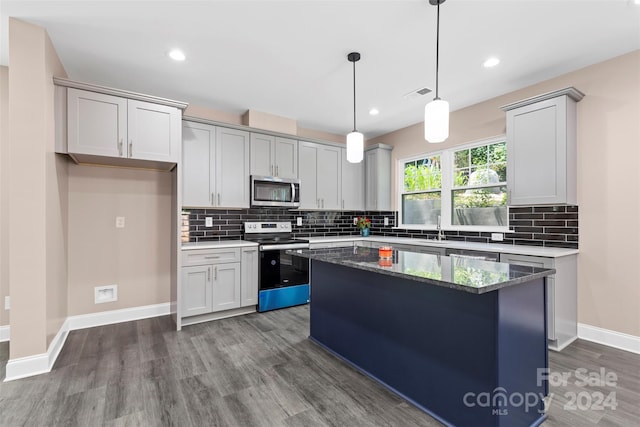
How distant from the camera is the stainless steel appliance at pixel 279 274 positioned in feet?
12.5

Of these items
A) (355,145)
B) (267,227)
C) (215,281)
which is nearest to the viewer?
(355,145)

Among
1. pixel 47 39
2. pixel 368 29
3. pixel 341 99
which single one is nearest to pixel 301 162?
pixel 341 99

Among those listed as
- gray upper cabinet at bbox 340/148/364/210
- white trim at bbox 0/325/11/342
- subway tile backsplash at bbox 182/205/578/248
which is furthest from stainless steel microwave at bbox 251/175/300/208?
white trim at bbox 0/325/11/342

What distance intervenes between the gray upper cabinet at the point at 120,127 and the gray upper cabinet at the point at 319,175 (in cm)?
187

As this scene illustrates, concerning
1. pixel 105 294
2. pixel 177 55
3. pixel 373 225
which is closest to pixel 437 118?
pixel 177 55

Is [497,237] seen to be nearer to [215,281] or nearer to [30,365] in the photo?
[215,281]

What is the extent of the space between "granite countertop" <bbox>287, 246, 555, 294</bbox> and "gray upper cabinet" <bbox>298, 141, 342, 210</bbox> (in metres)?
2.35

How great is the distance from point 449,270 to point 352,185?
3.48m

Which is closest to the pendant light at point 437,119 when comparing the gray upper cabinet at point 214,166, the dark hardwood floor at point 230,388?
the dark hardwood floor at point 230,388

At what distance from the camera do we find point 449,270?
178 centimetres

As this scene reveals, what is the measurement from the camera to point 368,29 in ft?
7.83

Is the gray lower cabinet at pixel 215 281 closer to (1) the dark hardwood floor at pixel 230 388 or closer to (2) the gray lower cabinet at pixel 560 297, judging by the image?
(1) the dark hardwood floor at pixel 230 388

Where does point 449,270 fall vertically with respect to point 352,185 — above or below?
below

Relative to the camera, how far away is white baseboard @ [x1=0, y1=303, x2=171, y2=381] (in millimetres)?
2254
